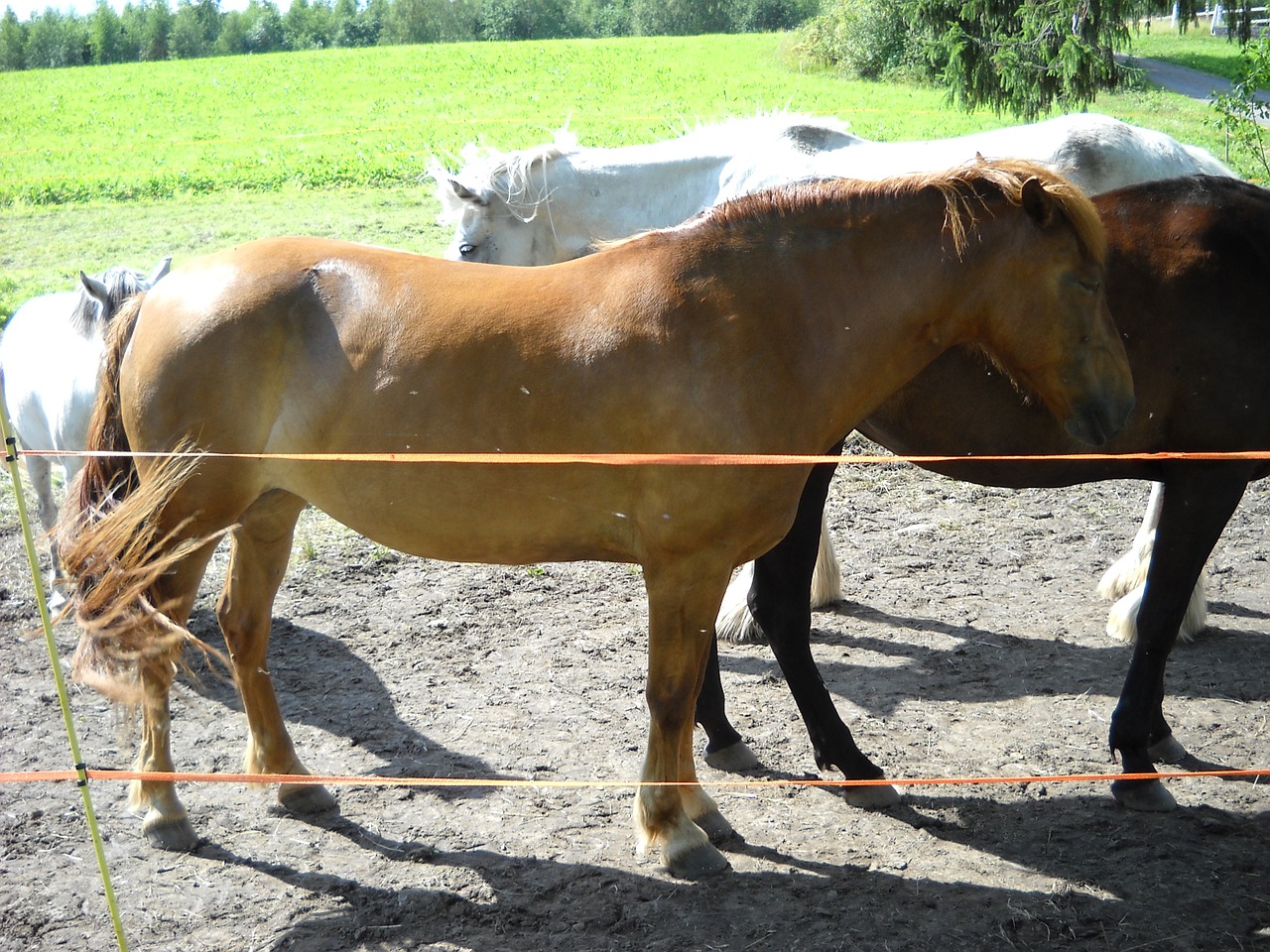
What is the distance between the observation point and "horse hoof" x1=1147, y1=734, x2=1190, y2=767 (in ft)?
11.9

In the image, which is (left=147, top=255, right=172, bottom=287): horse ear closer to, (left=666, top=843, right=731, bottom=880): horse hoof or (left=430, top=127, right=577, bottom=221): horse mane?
(left=430, top=127, right=577, bottom=221): horse mane

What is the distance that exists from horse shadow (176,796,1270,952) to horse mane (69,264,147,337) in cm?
241

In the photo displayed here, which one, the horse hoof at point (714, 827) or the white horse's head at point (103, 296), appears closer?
the horse hoof at point (714, 827)

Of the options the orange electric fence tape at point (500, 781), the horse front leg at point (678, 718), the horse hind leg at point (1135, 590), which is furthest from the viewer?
the horse hind leg at point (1135, 590)

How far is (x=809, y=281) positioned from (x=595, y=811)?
5.92ft

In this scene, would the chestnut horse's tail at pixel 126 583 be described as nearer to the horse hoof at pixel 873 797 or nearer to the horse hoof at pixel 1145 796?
the horse hoof at pixel 873 797

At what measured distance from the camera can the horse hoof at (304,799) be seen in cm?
336

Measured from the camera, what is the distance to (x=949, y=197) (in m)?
2.70

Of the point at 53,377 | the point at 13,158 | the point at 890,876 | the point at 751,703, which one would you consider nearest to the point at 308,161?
the point at 13,158

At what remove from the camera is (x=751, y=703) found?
4.14 metres

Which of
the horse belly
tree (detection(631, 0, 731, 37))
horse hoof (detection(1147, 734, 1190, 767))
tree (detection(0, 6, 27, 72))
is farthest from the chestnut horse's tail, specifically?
tree (detection(631, 0, 731, 37))

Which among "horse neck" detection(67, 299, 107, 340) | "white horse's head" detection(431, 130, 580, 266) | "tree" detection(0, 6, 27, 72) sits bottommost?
"horse neck" detection(67, 299, 107, 340)

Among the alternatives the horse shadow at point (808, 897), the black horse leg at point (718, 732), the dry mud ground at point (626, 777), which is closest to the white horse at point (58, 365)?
the dry mud ground at point (626, 777)

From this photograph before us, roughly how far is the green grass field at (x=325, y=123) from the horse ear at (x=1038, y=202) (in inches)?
200
